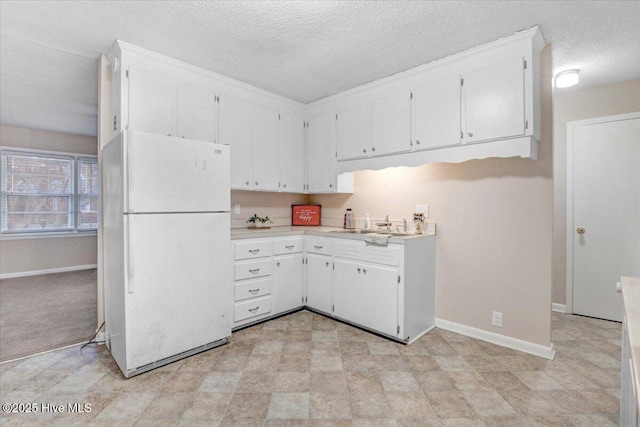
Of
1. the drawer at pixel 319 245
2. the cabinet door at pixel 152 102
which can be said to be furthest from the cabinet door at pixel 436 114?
the cabinet door at pixel 152 102

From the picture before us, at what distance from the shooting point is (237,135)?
3.37m

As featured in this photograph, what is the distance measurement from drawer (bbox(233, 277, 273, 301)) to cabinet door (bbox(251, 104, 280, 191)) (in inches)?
40.9

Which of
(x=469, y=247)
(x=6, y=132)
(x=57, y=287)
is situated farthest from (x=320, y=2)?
(x=6, y=132)

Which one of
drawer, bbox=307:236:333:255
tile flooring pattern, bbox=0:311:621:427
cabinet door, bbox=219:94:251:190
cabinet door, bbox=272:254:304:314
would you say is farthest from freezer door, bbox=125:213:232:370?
drawer, bbox=307:236:333:255

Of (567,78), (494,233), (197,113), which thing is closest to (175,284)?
(197,113)

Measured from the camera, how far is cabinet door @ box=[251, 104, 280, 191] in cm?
353

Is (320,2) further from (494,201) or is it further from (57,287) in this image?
(57,287)

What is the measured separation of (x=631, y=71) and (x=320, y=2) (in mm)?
3021

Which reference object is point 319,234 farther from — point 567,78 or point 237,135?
point 567,78

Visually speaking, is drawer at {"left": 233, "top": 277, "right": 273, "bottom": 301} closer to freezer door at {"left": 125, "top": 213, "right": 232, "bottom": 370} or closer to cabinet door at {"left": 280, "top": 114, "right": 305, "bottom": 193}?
freezer door at {"left": 125, "top": 213, "right": 232, "bottom": 370}

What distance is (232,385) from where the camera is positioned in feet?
6.98

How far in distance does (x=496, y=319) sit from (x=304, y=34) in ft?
9.26

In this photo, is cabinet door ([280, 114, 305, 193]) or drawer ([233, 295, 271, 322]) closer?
drawer ([233, 295, 271, 322])

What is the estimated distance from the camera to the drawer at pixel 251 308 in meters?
2.99
